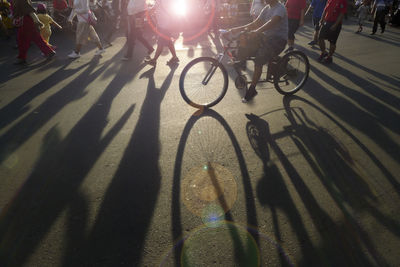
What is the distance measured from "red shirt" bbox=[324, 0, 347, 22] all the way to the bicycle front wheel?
12.8 ft

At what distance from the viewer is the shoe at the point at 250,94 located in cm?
474

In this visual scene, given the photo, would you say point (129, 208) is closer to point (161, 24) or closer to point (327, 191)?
point (327, 191)

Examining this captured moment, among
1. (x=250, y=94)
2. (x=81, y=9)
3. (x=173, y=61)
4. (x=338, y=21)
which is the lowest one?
(x=250, y=94)

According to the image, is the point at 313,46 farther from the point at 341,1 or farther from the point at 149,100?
the point at 149,100

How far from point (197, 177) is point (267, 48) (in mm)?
2612

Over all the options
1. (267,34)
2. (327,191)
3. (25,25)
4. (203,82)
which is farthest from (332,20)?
(25,25)

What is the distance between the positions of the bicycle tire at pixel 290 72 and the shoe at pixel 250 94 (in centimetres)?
50

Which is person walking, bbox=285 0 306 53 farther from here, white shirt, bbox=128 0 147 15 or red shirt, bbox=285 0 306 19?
white shirt, bbox=128 0 147 15

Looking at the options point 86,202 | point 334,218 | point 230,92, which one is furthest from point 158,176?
point 230,92

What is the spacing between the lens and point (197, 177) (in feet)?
10.0

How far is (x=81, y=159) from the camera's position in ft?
11.2

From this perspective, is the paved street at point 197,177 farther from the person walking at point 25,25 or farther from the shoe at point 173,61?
the person walking at point 25,25

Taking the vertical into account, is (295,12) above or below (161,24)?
above

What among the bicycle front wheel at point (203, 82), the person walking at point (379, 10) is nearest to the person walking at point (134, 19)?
the bicycle front wheel at point (203, 82)
